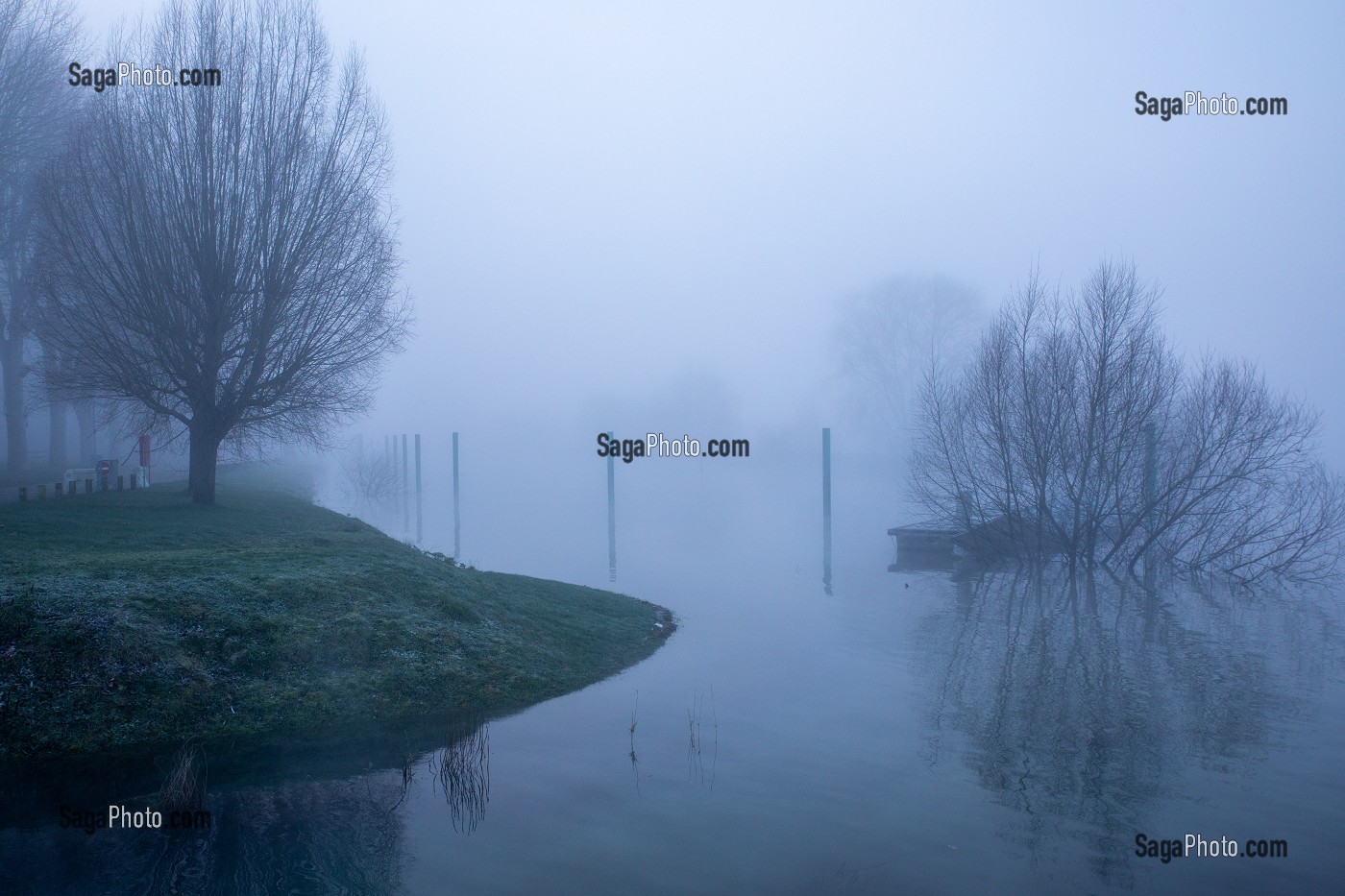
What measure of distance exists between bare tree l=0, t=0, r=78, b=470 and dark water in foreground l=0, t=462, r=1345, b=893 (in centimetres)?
2462

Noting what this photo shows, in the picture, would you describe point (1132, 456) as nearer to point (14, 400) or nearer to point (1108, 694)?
point (1108, 694)

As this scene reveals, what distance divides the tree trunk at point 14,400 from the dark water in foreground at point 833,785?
26.1 meters

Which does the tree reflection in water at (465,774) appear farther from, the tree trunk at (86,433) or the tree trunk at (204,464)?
the tree trunk at (86,433)

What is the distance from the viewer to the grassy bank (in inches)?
323

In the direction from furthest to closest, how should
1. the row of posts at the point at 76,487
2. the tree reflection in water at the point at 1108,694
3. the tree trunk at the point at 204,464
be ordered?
1. the tree trunk at the point at 204,464
2. the row of posts at the point at 76,487
3. the tree reflection in water at the point at 1108,694

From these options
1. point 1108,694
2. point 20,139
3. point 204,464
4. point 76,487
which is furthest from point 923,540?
point 20,139

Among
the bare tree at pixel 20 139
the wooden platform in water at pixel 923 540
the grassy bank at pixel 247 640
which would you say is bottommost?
the wooden platform in water at pixel 923 540

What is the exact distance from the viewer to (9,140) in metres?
27.0


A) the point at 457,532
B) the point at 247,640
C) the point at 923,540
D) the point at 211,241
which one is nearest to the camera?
the point at 247,640

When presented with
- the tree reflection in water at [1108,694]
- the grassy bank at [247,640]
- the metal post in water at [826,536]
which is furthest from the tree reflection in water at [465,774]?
the metal post in water at [826,536]

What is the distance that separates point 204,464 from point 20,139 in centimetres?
1509

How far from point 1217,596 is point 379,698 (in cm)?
1597

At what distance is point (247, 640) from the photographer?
951cm

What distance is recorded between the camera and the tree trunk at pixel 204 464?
768 inches
